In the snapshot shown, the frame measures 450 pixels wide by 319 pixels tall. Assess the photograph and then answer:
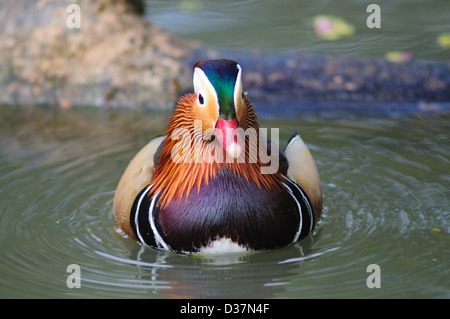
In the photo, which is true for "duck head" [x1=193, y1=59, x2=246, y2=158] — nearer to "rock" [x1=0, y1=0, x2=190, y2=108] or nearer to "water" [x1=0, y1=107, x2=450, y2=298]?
"water" [x1=0, y1=107, x2=450, y2=298]

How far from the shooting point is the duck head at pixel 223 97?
400 centimetres

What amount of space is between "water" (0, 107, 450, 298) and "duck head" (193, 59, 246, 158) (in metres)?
0.91

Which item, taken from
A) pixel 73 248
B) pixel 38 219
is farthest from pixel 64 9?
pixel 73 248

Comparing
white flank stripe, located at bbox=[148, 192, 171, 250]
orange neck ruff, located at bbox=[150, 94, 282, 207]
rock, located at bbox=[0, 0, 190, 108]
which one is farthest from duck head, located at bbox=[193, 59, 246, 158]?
rock, located at bbox=[0, 0, 190, 108]

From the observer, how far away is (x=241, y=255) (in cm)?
447

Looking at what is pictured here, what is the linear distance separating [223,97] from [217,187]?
2.23 feet

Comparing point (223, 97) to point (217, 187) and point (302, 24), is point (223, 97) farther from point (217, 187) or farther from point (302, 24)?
point (302, 24)

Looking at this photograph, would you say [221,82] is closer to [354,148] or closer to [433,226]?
[433,226]

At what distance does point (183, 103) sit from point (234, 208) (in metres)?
0.82

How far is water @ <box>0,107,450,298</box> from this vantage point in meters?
4.20

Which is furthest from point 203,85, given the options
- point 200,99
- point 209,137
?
point 209,137

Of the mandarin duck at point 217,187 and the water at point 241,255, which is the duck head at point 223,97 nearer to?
the mandarin duck at point 217,187

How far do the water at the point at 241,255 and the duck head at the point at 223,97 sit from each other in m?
0.91

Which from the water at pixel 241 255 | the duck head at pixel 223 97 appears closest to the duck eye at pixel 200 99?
the duck head at pixel 223 97
